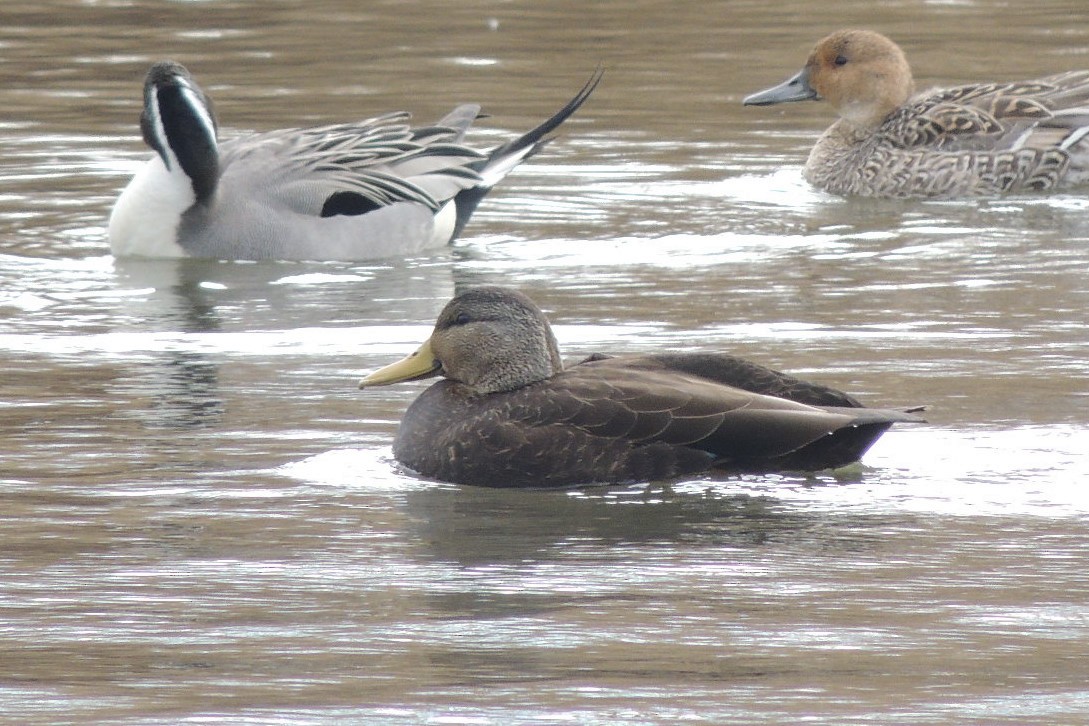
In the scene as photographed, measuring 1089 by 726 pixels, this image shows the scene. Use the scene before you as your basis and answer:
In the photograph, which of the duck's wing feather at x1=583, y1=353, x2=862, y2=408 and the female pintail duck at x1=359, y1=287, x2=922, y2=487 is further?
the duck's wing feather at x1=583, y1=353, x2=862, y2=408

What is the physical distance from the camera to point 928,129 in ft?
43.8

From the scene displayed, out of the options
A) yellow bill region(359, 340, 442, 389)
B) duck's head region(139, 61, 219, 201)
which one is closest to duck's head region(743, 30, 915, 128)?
duck's head region(139, 61, 219, 201)

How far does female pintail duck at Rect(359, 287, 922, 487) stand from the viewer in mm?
6398

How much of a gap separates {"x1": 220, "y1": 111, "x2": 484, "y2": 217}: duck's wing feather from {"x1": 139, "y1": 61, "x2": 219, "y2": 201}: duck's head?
0.18m

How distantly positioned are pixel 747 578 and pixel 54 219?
726 cm

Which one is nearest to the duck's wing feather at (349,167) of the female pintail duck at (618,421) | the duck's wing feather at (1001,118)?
the duck's wing feather at (1001,118)

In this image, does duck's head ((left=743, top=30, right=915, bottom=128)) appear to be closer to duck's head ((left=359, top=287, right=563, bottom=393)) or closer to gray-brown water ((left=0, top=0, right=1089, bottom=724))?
gray-brown water ((left=0, top=0, right=1089, bottom=724))

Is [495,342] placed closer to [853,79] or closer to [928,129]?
[928,129]

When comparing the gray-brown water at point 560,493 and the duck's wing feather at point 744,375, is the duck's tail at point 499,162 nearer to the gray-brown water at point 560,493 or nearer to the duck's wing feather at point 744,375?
the gray-brown water at point 560,493

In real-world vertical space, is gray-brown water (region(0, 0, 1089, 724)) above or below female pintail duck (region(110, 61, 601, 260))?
below

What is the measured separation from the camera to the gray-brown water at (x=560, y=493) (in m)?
Answer: 4.68

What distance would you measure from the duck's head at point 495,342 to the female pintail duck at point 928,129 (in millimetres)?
6362

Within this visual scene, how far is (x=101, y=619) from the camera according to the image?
5164 mm

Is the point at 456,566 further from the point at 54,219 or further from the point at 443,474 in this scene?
the point at 54,219
